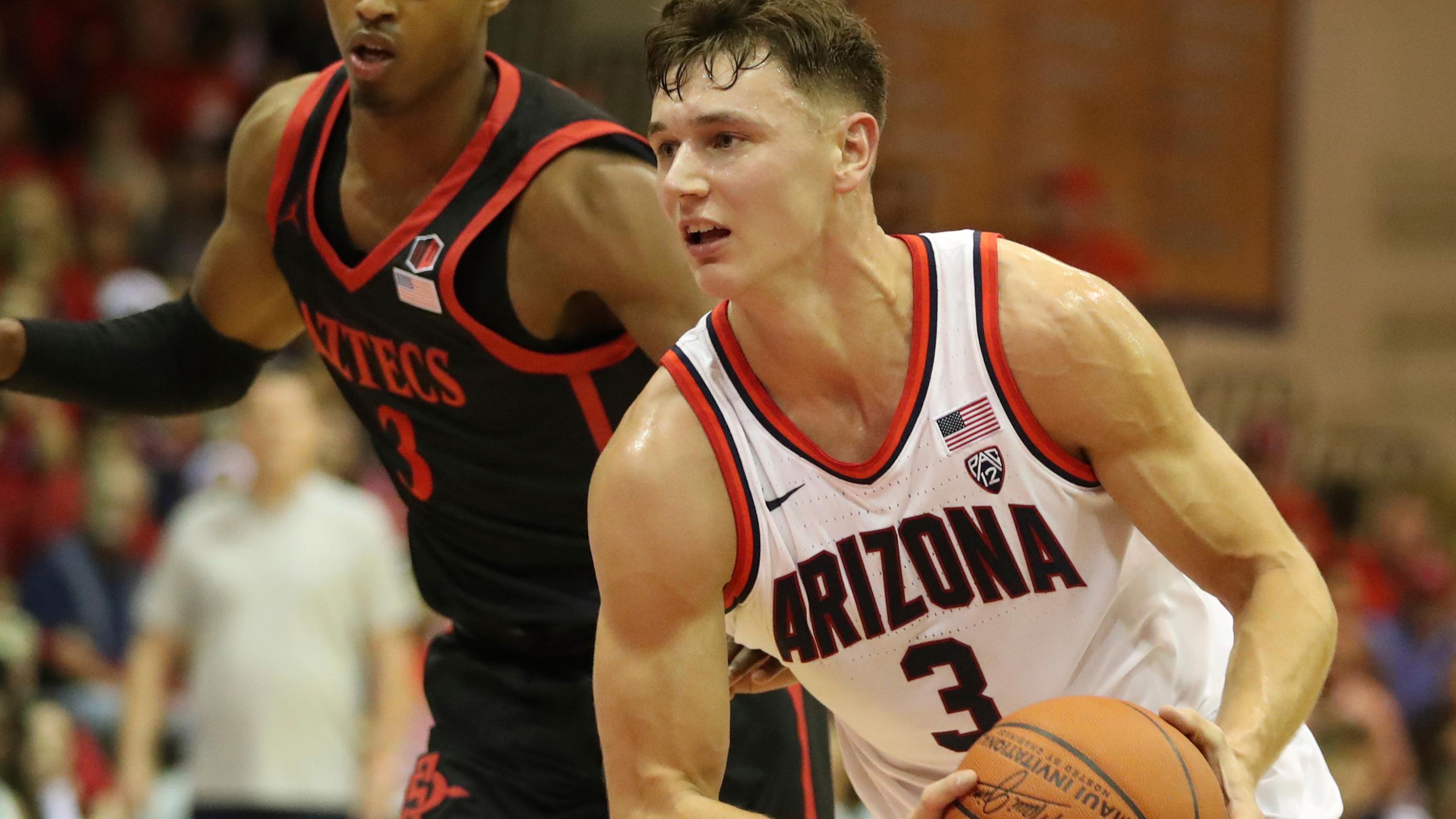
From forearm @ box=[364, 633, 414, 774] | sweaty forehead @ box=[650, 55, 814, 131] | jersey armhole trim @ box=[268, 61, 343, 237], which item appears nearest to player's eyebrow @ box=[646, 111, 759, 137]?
sweaty forehead @ box=[650, 55, 814, 131]

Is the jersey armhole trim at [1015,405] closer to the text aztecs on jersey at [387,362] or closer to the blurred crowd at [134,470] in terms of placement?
the text aztecs on jersey at [387,362]

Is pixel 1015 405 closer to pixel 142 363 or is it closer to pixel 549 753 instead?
pixel 549 753

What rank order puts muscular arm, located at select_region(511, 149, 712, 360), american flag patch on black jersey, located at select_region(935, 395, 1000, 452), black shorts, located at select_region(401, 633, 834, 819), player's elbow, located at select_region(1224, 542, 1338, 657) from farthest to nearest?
black shorts, located at select_region(401, 633, 834, 819)
muscular arm, located at select_region(511, 149, 712, 360)
american flag patch on black jersey, located at select_region(935, 395, 1000, 452)
player's elbow, located at select_region(1224, 542, 1338, 657)

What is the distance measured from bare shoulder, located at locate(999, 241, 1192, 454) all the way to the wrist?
2181 mm

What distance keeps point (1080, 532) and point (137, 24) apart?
9682mm

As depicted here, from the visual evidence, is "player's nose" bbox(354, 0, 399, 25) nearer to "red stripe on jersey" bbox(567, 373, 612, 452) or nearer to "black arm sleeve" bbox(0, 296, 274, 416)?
"red stripe on jersey" bbox(567, 373, 612, 452)

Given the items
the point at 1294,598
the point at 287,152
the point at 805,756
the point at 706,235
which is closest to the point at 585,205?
the point at 706,235

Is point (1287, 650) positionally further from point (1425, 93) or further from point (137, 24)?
point (1425, 93)

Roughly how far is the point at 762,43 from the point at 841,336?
0.49m

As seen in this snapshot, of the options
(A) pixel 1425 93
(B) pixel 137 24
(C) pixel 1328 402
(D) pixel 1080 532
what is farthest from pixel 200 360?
(A) pixel 1425 93

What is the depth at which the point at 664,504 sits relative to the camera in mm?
2818

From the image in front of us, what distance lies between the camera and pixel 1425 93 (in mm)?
14289

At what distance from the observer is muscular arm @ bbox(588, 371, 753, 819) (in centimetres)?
281

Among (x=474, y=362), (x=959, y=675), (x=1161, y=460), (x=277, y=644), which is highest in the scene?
(x=474, y=362)
